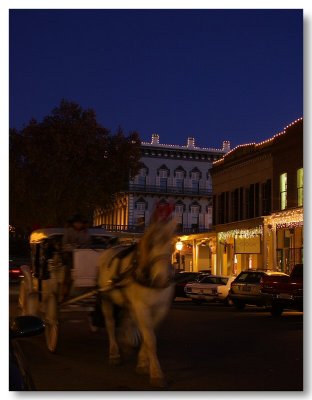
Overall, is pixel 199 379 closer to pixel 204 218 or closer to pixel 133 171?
pixel 133 171

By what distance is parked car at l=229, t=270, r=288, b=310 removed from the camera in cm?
2414

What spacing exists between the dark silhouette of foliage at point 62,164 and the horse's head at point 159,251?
24.5 meters

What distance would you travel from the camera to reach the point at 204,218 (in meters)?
79.4

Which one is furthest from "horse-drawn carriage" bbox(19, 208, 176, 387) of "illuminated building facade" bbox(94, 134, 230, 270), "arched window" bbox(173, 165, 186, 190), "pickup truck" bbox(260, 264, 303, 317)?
"arched window" bbox(173, 165, 186, 190)

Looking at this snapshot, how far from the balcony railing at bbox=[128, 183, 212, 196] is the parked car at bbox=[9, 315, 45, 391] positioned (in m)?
68.8

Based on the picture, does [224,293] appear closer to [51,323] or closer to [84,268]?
[84,268]

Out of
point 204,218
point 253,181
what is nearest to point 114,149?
point 253,181

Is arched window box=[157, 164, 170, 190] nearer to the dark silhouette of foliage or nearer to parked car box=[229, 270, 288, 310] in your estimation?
the dark silhouette of foliage

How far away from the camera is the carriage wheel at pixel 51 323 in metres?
11.8

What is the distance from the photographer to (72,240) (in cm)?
1266

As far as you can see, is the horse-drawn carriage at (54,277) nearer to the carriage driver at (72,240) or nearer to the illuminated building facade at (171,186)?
the carriage driver at (72,240)

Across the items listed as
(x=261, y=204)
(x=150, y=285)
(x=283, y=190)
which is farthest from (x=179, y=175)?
(x=150, y=285)
